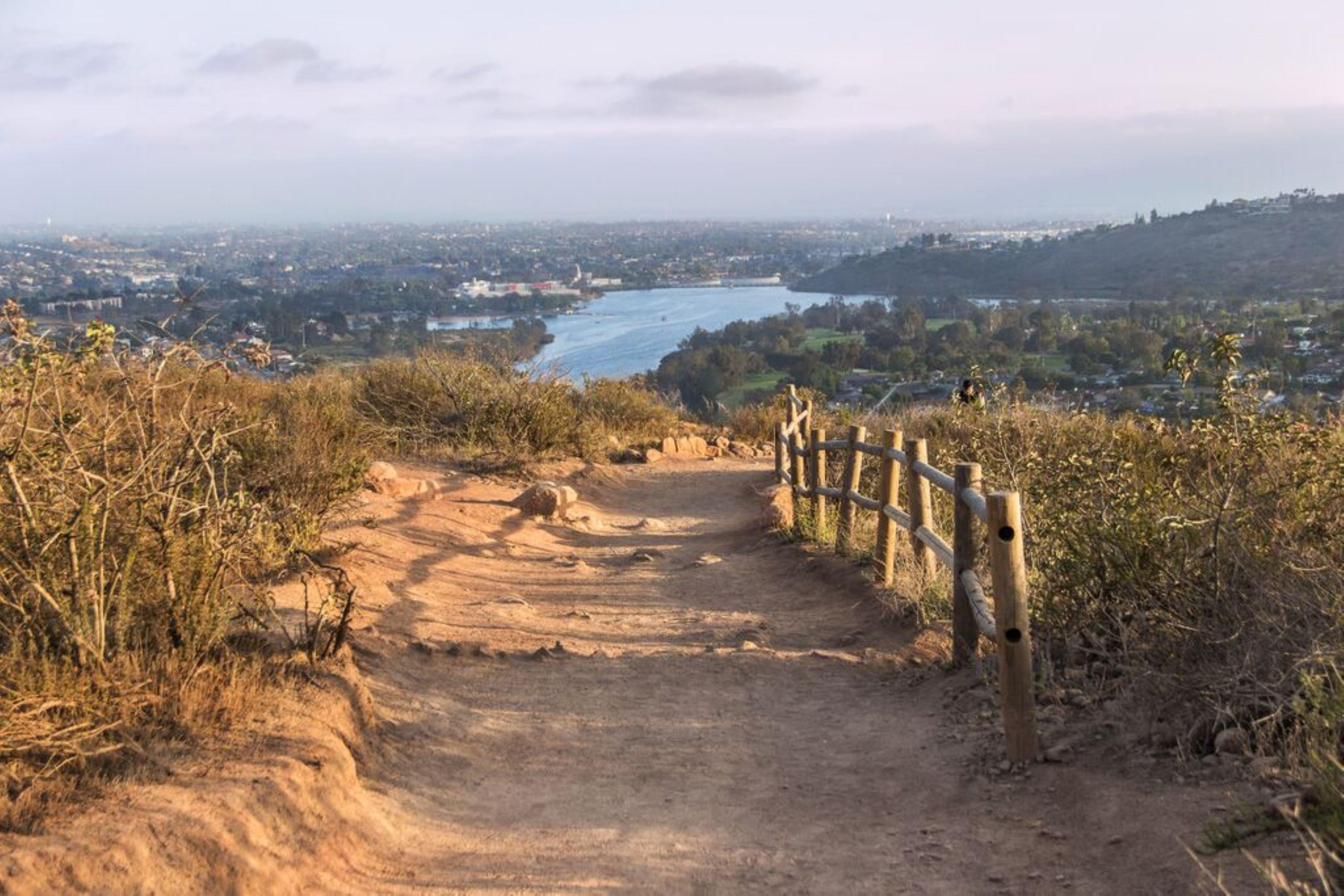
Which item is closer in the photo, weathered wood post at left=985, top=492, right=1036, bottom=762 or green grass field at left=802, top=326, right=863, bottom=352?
weathered wood post at left=985, top=492, right=1036, bottom=762

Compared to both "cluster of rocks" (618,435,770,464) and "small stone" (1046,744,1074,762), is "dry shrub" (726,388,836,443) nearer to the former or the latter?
"cluster of rocks" (618,435,770,464)

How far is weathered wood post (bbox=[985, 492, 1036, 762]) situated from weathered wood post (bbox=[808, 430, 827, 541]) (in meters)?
6.08

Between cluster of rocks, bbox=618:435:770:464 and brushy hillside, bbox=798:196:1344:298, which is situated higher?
brushy hillside, bbox=798:196:1344:298

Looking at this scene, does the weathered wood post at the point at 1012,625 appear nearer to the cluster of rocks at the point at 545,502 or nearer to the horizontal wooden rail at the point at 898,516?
the horizontal wooden rail at the point at 898,516

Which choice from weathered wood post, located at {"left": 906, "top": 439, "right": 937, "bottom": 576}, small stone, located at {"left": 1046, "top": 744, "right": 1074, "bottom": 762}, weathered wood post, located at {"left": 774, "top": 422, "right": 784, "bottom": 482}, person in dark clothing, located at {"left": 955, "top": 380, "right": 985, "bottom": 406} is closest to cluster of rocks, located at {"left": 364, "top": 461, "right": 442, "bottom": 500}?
weathered wood post, located at {"left": 774, "top": 422, "right": 784, "bottom": 482}

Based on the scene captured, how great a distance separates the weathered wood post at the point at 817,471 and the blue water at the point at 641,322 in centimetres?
670

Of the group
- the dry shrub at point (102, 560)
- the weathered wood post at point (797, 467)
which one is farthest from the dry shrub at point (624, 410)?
the dry shrub at point (102, 560)

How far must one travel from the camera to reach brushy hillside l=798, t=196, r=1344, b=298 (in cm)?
3631

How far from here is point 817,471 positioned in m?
11.5

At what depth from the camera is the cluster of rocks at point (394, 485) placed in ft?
37.6

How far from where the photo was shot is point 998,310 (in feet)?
109

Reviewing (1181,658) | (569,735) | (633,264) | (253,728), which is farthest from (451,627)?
(633,264)

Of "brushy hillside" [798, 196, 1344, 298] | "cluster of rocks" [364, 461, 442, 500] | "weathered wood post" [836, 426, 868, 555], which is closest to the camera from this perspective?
"weathered wood post" [836, 426, 868, 555]

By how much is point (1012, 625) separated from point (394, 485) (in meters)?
7.94
